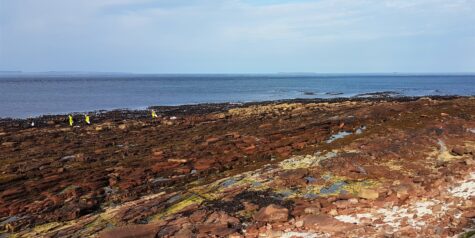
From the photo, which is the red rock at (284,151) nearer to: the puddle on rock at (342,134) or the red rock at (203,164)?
the puddle on rock at (342,134)

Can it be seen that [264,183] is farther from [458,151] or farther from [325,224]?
[458,151]

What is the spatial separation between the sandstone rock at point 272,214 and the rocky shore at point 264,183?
4 centimetres

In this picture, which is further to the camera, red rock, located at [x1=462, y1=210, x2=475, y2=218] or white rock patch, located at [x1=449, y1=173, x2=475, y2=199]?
white rock patch, located at [x1=449, y1=173, x2=475, y2=199]

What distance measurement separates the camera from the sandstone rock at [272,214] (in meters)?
8.68

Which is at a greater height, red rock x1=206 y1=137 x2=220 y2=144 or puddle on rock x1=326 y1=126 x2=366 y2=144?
puddle on rock x1=326 y1=126 x2=366 y2=144

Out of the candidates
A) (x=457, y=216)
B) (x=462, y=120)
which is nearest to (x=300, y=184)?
(x=457, y=216)

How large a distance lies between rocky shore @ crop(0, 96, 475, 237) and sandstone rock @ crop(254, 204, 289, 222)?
0.04 metres

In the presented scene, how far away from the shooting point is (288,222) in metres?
8.50

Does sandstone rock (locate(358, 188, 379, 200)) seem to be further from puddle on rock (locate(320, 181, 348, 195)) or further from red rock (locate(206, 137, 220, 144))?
red rock (locate(206, 137, 220, 144))

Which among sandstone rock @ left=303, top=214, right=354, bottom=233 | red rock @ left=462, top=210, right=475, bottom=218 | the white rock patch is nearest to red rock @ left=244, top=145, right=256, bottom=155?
sandstone rock @ left=303, top=214, right=354, bottom=233

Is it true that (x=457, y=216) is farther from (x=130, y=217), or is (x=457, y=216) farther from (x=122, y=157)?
(x=122, y=157)

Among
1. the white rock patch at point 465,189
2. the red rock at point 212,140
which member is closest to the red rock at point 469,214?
the white rock patch at point 465,189

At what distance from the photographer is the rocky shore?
8.48m

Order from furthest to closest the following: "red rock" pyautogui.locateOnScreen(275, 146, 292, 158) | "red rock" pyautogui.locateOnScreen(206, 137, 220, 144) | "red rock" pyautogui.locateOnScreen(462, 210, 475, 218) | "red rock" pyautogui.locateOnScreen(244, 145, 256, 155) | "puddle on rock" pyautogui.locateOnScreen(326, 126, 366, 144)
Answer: "red rock" pyautogui.locateOnScreen(206, 137, 220, 144) → "puddle on rock" pyautogui.locateOnScreen(326, 126, 366, 144) → "red rock" pyautogui.locateOnScreen(244, 145, 256, 155) → "red rock" pyautogui.locateOnScreen(275, 146, 292, 158) → "red rock" pyautogui.locateOnScreen(462, 210, 475, 218)
